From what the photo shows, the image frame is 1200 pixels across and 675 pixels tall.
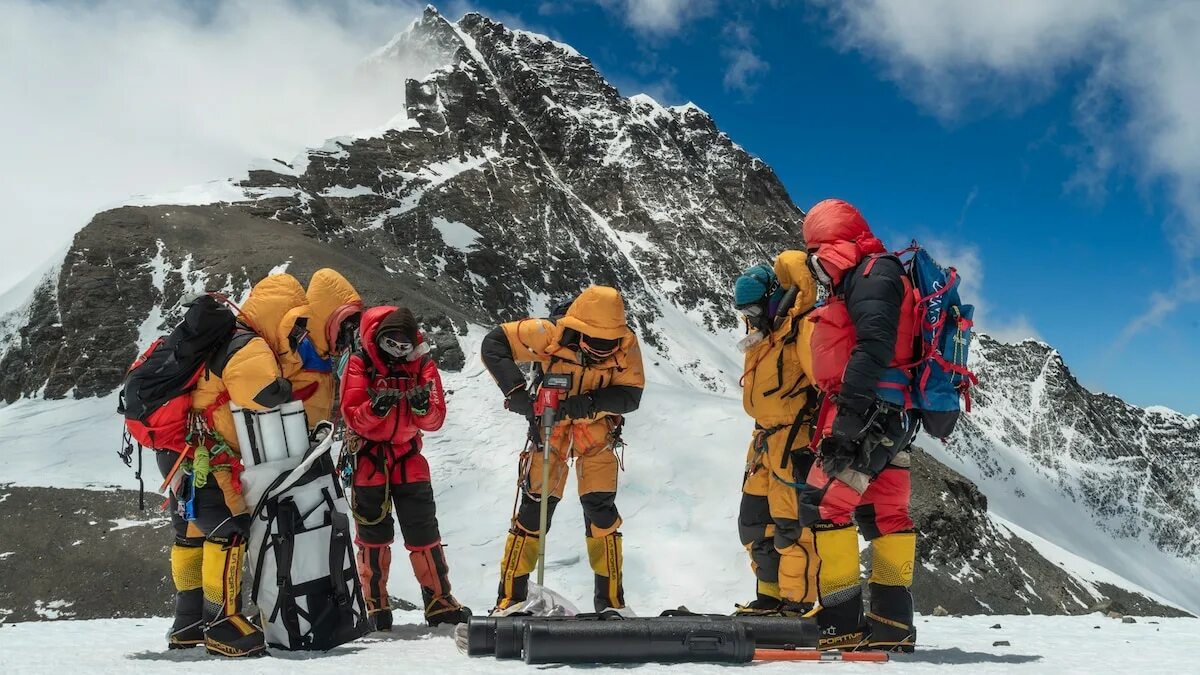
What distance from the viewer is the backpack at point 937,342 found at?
177 inches

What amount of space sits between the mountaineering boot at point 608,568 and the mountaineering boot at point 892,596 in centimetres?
236

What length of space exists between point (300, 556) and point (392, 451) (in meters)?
1.50

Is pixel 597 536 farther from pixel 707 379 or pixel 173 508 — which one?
pixel 707 379

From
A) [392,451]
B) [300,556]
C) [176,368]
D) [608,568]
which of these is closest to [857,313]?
[608,568]

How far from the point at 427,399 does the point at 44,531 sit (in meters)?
15.9

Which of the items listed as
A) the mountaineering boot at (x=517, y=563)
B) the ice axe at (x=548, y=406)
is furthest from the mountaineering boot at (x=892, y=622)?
the mountaineering boot at (x=517, y=563)

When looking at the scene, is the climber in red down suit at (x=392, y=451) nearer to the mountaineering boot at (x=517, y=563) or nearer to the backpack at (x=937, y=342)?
the mountaineering boot at (x=517, y=563)

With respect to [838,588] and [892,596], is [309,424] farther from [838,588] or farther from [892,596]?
[892,596]

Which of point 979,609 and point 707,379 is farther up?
point 707,379

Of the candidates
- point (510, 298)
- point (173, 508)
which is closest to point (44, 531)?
point (173, 508)

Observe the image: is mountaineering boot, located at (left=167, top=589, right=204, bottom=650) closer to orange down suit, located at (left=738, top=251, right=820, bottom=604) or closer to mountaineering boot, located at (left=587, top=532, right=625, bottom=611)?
mountaineering boot, located at (left=587, top=532, right=625, bottom=611)

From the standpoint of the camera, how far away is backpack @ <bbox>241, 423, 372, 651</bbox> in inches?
188

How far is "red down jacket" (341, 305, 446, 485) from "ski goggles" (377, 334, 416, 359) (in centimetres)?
10

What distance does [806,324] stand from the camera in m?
5.57
